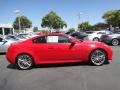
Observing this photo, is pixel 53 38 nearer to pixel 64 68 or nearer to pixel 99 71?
pixel 64 68

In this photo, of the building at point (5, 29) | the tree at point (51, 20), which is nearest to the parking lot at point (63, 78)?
the tree at point (51, 20)

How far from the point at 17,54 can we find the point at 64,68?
1.96 m

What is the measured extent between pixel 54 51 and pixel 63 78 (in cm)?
233

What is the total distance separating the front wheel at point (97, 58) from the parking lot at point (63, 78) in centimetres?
30

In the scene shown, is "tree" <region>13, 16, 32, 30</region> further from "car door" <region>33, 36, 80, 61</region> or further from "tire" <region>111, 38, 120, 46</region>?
"car door" <region>33, 36, 80, 61</region>

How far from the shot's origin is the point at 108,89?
22.1 feet

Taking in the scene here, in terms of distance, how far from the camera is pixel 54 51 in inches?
414

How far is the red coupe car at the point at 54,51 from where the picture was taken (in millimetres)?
10500

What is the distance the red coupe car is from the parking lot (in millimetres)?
322

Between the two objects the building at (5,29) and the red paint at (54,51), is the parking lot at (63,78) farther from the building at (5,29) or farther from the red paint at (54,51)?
the building at (5,29)

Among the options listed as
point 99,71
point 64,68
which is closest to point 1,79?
point 64,68

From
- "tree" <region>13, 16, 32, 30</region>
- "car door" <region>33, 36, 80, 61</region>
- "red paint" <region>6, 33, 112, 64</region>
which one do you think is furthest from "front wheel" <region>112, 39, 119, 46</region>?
"tree" <region>13, 16, 32, 30</region>

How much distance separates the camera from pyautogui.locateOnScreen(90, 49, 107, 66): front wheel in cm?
1064

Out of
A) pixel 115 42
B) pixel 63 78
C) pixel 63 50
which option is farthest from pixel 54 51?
pixel 115 42
